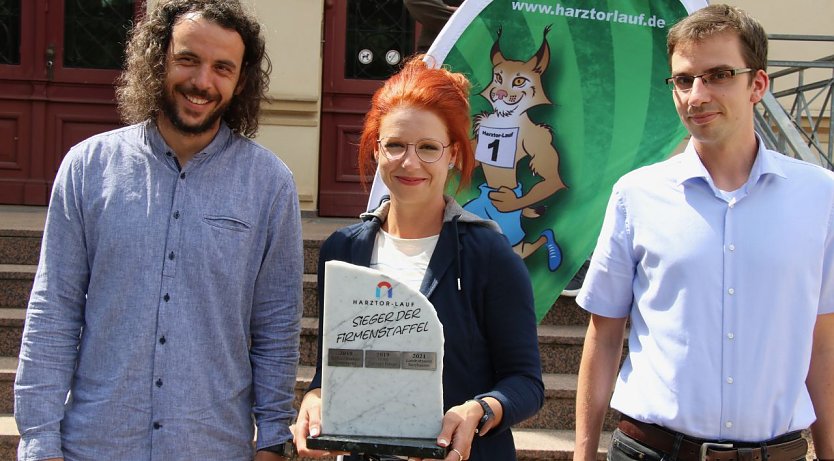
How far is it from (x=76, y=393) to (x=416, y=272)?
79 cm

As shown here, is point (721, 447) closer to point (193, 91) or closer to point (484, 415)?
point (484, 415)

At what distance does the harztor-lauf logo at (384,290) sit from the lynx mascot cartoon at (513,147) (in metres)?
1.38

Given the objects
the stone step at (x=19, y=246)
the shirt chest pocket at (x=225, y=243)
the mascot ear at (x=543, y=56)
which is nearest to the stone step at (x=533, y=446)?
the stone step at (x=19, y=246)

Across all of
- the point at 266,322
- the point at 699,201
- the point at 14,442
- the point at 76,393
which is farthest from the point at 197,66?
the point at 14,442

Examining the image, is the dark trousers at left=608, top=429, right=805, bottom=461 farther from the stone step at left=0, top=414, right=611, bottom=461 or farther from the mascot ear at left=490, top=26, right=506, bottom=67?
the stone step at left=0, top=414, right=611, bottom=461

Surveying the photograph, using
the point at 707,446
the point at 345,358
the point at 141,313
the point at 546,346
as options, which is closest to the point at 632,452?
the point at 707,446

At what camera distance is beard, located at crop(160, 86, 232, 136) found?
201 centimetres

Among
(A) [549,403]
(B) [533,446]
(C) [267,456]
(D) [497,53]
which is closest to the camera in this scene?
(C) [267,456]

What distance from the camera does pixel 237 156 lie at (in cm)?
209

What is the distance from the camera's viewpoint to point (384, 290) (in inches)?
68.5

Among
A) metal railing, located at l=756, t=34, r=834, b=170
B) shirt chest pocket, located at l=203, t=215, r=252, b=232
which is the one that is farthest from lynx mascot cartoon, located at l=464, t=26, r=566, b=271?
metal railing, located at l=756, t=34, r=834, b=170

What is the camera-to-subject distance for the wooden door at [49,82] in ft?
20.0

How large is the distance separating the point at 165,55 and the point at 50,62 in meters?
4.56

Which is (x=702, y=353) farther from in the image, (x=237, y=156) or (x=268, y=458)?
(x=237, y=156)
